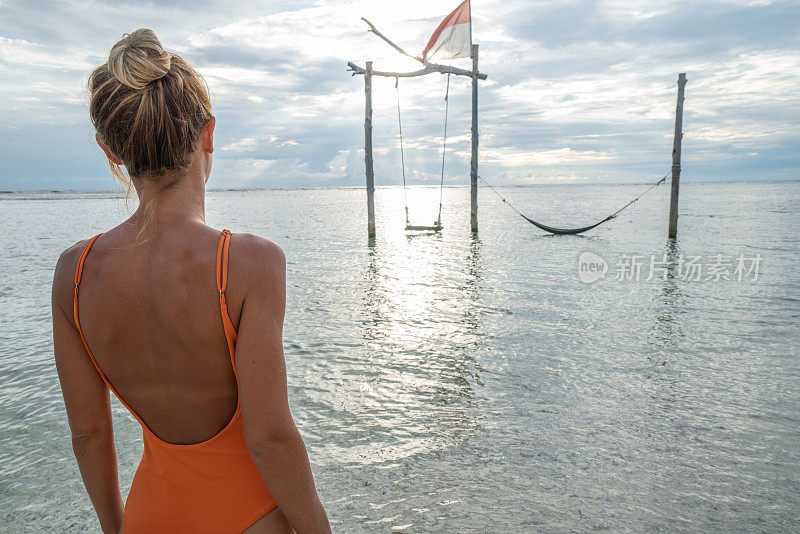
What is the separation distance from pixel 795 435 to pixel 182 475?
457 cm

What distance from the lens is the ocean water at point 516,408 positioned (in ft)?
10.4

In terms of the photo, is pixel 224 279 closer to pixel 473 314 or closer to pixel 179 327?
pixel 179 327

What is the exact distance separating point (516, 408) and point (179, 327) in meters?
3.92

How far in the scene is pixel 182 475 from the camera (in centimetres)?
120

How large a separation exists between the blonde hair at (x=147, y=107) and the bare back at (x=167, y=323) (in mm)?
100

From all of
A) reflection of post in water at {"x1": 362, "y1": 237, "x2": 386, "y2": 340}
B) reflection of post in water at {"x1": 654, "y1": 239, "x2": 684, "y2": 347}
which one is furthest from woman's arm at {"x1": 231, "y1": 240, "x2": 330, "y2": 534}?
reflection of post in water at {"x1": 654, "y1": 239, "x2": 684, "y2": 347}

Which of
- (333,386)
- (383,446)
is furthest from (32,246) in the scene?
(383,446)

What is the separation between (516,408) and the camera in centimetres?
454

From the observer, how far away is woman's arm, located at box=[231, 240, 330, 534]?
107cm

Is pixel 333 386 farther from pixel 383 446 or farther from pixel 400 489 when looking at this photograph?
pixel 400 489

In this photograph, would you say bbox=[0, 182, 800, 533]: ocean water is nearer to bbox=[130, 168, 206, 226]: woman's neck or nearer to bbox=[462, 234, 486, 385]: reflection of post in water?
bbox=[462, 234, 486, 385]: reflection of post in water

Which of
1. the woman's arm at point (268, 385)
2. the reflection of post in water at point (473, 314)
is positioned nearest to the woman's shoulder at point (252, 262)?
the woman's arm at point (268, 385)

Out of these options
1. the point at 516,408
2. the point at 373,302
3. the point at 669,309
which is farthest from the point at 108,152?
the point at 669,309

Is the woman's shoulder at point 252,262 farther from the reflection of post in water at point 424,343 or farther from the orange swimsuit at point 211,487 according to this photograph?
the reflection of post in water at point 424,343
